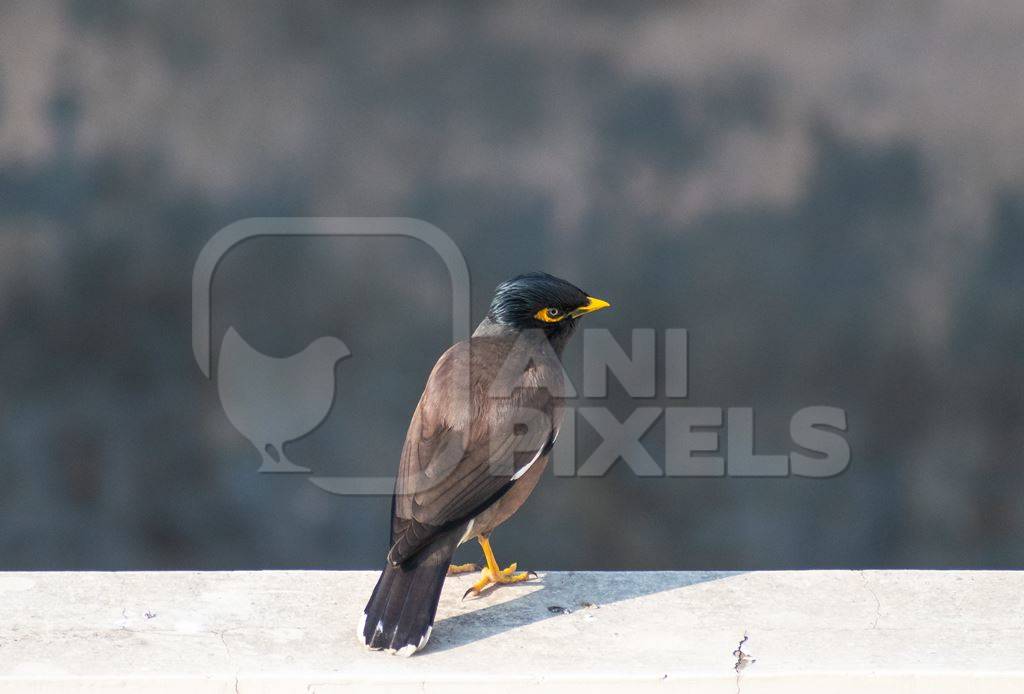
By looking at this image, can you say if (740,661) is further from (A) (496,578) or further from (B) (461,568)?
(B) (461,568)

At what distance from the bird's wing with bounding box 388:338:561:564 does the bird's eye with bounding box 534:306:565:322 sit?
145 millimetres

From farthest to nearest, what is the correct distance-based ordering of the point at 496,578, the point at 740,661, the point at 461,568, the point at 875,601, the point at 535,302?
the point at 535,302, the point at 461,568, the point at 496,578, the point at 875,601, the point at 740,661

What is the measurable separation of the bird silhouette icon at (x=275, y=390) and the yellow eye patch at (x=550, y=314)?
2.95 meters

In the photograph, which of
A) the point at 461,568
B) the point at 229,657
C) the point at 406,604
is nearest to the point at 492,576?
the point at 461,568

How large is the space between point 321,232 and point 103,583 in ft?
11.1

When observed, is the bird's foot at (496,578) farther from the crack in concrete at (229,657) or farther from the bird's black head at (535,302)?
the bird's black head at (535,302)

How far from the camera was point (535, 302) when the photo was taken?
9.54ft

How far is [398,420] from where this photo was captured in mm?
5707

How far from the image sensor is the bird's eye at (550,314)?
2.92 m

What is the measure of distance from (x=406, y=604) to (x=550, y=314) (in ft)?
3.14

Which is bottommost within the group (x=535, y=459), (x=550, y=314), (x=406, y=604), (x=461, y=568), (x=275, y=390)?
(x=275, y=390)

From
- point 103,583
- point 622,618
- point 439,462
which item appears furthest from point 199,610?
point 622,618

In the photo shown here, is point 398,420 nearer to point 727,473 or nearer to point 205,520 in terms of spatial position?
point 205,520

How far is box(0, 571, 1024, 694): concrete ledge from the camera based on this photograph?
6.50ft
